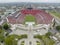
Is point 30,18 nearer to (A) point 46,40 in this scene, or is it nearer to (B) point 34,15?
(B) point 34,15

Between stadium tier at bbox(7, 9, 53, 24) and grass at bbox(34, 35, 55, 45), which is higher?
grass at bbox(34, 35, 55, 45)

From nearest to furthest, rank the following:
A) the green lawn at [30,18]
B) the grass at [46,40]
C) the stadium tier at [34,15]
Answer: the grass at [46,40] → the stadium tier at [34,15] → the green lawn at [30,18]

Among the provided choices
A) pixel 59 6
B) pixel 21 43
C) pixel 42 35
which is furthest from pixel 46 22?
pixel 59 6

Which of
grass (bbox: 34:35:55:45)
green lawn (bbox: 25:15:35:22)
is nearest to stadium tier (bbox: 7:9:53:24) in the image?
green lawn (bbox: 25:15:35:22)

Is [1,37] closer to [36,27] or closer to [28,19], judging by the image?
[36,27]

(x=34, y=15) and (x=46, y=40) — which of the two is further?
(x=34, y=15)

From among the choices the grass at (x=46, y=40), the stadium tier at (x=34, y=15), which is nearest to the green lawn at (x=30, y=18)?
the stadium tier at (x=34, y=15)

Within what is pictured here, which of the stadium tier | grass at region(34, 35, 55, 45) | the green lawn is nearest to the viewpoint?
grass at region(34, 35, 55, 45)

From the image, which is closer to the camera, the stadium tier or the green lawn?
the stadium tier

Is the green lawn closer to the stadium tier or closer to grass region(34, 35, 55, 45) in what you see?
the stadium tier

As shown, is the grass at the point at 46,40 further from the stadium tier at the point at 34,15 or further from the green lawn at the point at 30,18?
the green lawn at the point at 30,18

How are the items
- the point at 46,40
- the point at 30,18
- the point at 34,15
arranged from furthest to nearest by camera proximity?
the point at 34,15, the point at 30,18, the point at 46,40

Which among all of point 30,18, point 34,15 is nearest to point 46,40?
point 30,18
